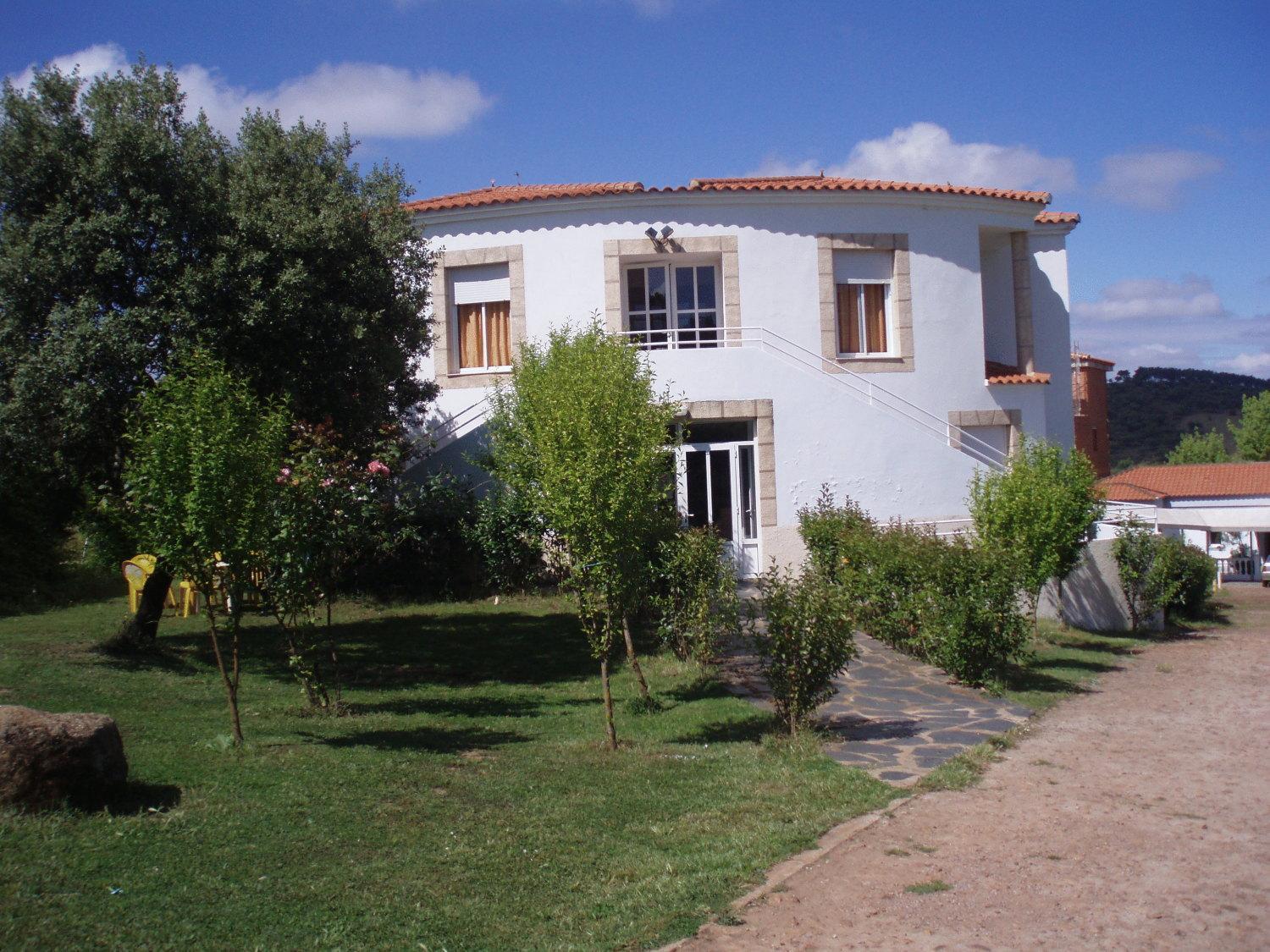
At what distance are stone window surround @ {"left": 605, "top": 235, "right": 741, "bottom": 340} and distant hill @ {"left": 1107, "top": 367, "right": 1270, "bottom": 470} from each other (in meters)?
65.9

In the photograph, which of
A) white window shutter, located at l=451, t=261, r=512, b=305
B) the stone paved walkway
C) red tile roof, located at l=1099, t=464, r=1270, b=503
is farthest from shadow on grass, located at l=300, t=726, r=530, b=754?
red tile roof, located at l=1099, t=464, r=1270, b=503

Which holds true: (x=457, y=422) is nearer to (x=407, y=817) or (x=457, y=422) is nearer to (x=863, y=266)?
(x=863, y=266)

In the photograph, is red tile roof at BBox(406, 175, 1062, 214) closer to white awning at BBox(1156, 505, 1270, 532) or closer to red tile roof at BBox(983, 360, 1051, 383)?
red tile roof at BBox(983, 360, 1051, 383)

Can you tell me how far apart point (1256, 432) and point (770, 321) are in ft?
156

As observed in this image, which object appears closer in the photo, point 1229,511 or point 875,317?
point 875,317

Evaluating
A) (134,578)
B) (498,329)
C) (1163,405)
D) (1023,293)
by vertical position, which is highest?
(1163,405)

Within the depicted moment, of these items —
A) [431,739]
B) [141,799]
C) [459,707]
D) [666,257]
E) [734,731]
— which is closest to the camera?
[141,799]

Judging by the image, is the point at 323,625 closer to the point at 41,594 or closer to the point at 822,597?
the point at 41,594

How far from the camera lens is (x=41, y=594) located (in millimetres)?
17922

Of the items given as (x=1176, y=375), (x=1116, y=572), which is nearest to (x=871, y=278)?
(x=1116, y=572)

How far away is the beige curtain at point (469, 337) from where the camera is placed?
20.3 m

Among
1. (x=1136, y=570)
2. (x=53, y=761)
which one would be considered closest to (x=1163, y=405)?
(x=1136, y=570)

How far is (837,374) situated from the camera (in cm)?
1978

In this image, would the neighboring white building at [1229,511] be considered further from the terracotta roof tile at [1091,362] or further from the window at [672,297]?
the window at [672,297]
